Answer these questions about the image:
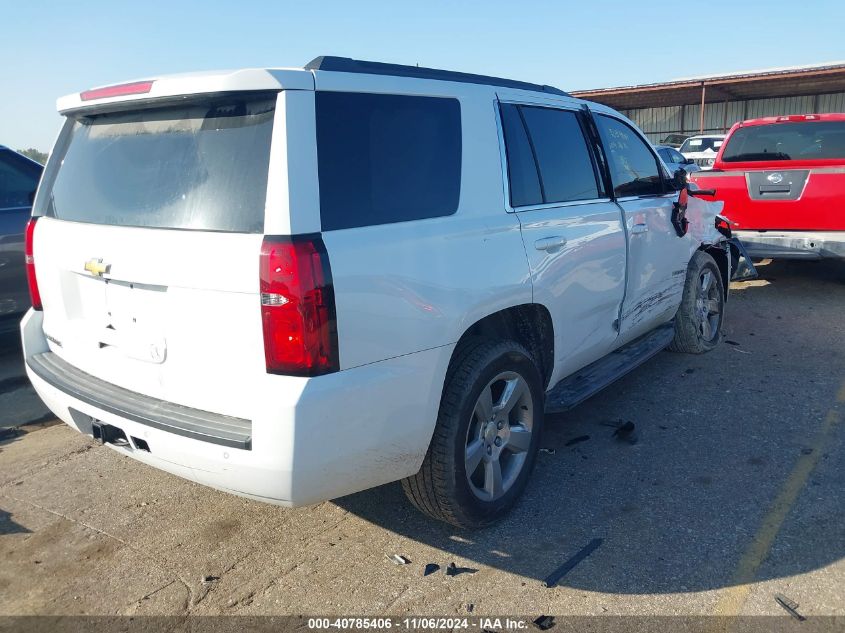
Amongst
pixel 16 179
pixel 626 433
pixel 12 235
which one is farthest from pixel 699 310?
pixel 16 179

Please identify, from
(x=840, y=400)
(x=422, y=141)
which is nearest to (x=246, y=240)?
(x=422, y=141)

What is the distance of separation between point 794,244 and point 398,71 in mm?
6196

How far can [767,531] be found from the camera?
3236 mm

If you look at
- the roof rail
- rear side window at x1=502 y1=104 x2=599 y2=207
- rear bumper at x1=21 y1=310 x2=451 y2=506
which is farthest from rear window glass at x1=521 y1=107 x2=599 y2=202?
rear bumper at x1=21 y1=310 x2=451 y2=506

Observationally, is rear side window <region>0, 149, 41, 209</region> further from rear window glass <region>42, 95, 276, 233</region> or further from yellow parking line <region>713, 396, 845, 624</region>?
yellow parking line <region>713, 396, 845, 624</region>

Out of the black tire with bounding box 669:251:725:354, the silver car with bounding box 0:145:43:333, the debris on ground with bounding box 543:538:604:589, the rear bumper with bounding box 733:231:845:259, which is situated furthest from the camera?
the rear bumper with bounding box 733:231:845:259

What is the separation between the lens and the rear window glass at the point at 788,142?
25.4 feet

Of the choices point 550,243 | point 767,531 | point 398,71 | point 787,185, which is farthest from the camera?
point 787,185

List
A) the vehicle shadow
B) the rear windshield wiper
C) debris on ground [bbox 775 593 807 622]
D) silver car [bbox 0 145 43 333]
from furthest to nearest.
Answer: the rear windshield wiper → silver car [bbox 0 145 43 333] → the vehicle shadow → debris on ground [bbox 775 593 807 622]

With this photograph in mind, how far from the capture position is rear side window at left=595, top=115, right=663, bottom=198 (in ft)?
14.7

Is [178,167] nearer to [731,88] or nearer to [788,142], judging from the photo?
[788,142]

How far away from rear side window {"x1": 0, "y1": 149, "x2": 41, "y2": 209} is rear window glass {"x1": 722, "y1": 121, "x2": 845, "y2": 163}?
24.6 ft

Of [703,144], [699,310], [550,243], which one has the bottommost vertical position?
[699,310]

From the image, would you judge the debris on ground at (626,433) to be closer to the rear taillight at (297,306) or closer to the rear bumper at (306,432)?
the rear bumper at (306,432)
